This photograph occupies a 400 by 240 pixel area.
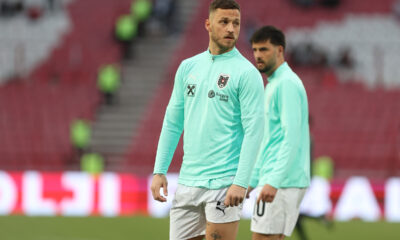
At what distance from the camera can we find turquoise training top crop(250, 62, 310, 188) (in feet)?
16.1

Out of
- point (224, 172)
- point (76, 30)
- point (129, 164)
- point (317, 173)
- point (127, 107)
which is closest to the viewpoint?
point (224, 172)

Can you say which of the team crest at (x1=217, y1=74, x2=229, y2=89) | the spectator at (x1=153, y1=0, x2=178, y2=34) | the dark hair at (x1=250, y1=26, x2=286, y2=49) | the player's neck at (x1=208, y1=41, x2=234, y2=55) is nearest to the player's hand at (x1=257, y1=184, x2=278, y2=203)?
the team crest at (x1=217, y1=74, x2=229, y2=89)

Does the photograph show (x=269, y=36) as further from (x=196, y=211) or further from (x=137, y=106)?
(x=137, y=106)

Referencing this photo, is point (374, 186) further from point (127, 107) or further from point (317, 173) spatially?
point (127, 107)

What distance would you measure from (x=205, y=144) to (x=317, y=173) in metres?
11.6

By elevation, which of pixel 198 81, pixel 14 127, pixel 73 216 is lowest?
pixel 73 216

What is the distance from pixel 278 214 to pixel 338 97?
12887 mm

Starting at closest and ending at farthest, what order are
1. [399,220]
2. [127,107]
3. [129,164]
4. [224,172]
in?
[224,172]
[399,220]
[129,164]
[127,107]

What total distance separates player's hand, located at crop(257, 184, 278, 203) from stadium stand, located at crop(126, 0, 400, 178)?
10445 millimetres

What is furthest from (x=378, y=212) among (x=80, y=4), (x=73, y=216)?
(x=80, y=4)

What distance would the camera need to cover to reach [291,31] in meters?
20.6

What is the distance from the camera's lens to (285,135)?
4926 mm

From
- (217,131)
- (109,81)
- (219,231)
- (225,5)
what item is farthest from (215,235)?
(109,81)

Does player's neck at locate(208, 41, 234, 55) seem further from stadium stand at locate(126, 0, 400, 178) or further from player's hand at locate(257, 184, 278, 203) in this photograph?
stadium stand at locate(126, 0, 400, 178)
